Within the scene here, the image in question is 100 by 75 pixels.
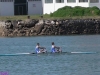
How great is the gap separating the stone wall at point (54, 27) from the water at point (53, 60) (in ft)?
28.3

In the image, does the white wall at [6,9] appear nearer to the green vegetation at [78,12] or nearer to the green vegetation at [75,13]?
the green vegetation at [75,13]

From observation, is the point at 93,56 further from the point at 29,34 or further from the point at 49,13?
the point at 49,13

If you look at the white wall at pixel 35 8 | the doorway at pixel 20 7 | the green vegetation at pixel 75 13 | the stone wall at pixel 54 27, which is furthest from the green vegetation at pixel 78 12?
the doorway at pixel 20 7

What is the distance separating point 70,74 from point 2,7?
6303 centimetres

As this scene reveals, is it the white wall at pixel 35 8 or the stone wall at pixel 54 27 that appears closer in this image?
the stone wall at pixel 54 27

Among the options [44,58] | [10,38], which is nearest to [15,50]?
[44,58]

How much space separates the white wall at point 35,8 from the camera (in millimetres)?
115875

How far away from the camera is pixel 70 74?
176ft

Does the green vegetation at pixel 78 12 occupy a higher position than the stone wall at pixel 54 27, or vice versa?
the green vegetation at pixel 78 12

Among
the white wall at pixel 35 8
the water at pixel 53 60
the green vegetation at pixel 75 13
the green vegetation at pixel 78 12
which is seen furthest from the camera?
the white wall at pixel 35 8

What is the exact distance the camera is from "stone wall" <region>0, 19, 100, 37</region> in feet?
325

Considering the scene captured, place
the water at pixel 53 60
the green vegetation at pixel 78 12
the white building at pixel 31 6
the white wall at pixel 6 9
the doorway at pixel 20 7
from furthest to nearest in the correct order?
the doorway at pixel 20 7 < the white wall at pixel 6 9 < the white building at pixel 31 6 < the green vegetation at pixel 78 12 < the water at pixel 53 60

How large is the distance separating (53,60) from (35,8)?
174 feet

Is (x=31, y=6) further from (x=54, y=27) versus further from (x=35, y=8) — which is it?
(x=54, y=27)
